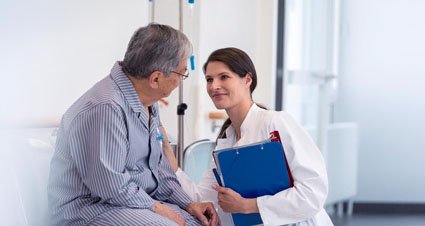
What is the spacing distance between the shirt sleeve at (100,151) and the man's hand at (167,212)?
0.48ft

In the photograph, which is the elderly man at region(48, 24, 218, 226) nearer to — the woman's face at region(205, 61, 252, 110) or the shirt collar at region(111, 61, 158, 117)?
the shirt collar at region(111, 61, 158, 117)

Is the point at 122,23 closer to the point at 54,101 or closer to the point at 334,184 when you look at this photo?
the point at 54,101

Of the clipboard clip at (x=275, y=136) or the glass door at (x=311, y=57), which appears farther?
the glass door at (x=311, y=57)

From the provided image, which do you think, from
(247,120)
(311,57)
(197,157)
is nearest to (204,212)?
(247,120)

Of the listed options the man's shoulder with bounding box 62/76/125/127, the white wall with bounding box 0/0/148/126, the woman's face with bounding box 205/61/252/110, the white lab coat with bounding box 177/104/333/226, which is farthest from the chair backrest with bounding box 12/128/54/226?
the white lab coat with bounding box 177/104/333/226

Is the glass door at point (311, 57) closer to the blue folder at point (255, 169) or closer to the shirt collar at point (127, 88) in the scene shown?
the blue folder at point (255, 169)

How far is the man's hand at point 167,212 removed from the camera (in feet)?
6.07

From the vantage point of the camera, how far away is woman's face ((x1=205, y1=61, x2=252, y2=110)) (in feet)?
6.79

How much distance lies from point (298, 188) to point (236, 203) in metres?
0.20

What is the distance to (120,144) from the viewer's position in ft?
5.69

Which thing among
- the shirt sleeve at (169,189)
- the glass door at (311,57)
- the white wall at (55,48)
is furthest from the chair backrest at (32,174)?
the glass door at (311,57)

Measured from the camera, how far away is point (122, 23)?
2.66 m

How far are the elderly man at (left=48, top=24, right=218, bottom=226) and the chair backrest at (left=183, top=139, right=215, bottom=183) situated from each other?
0.75 meters

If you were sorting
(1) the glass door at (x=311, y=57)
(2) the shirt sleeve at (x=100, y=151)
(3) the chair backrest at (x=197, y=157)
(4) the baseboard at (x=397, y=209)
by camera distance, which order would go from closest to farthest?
(2) the shirt sleeve at (x=100, y=151) < (3) the chair backrest at (x=197, y=157) < (1) the glass door at (x=311, y=57) < (4) the baseboard at (x=397, y=209)
